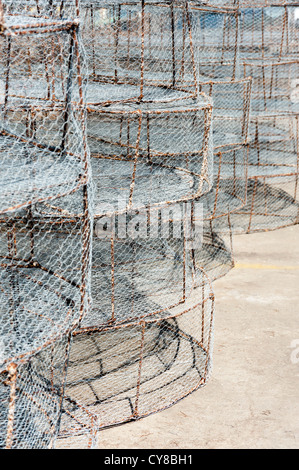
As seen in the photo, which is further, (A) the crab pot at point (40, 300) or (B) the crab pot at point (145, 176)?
(B) the crab pot at point (145, 176)

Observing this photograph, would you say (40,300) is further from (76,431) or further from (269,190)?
(269,190)

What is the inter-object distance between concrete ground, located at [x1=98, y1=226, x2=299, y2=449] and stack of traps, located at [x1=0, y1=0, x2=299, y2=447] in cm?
13

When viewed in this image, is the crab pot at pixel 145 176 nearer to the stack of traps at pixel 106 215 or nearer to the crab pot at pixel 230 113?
the stack of traps at pixel 106 215

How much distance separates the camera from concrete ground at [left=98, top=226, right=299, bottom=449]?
3975mm

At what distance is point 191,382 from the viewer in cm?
461

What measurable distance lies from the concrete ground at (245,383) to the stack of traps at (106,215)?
0.44ft

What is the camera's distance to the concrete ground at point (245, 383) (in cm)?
397

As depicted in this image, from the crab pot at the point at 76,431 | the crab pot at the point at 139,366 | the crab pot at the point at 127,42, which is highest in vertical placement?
the crab pot at the point at 127,42

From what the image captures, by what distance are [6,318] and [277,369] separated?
2.11 m

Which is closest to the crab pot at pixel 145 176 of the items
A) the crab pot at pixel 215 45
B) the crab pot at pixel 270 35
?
the crab pot at pixel 215 45

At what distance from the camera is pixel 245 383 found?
14.9ft

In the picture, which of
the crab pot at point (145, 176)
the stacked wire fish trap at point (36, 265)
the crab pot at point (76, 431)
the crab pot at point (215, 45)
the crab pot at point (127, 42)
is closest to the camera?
the stacked wire fish trap at point (36, 265)

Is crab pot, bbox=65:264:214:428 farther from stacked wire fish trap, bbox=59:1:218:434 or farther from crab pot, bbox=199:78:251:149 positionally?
crab pot, bbox=199:78:251:149

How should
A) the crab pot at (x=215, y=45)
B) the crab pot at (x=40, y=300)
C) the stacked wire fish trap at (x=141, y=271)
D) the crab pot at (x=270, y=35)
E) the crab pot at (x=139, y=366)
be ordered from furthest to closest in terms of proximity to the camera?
the crab pot at (x=270, y=35)
the crab pot at (x=215, y=45)
the crab pot at (x=139, y=366)
the stacked wire fish trap at (x=141, y=271)
the crab pot at (x=40, y=300)
